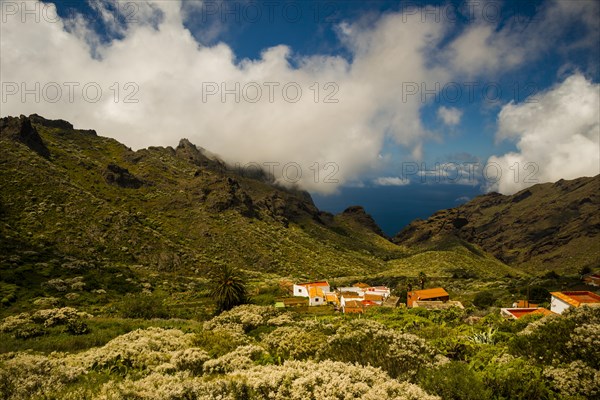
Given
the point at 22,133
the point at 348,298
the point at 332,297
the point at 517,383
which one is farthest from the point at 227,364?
the point at 22,133

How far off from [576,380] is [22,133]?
148 meters

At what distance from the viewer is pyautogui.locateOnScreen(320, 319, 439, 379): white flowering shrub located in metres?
14.4

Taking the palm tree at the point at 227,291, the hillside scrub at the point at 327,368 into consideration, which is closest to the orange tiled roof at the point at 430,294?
the palm tree at the point at 227,291

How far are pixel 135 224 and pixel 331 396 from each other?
340ft

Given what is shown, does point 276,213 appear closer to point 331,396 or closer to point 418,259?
point 418,259

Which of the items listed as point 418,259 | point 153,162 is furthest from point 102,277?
point 418,259

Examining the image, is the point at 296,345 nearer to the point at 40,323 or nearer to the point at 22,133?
the point at 40,323

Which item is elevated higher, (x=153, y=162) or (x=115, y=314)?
(x=153, y=162)

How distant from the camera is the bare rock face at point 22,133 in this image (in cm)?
11539

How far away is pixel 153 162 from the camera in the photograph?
178m

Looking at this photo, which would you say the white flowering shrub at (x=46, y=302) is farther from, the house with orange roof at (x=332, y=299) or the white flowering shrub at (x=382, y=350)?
the house with orange roof at (x=332, y=299)

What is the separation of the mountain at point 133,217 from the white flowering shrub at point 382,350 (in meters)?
61.8

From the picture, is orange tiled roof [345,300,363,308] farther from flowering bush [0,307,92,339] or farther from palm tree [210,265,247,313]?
flowering bush [0,307,92,339]

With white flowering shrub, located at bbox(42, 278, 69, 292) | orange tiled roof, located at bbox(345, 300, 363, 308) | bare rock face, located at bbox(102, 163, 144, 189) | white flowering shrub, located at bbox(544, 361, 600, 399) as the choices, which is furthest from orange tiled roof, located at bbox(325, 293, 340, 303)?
bare rock face, located at bbox(102, 163, 144, 189)
